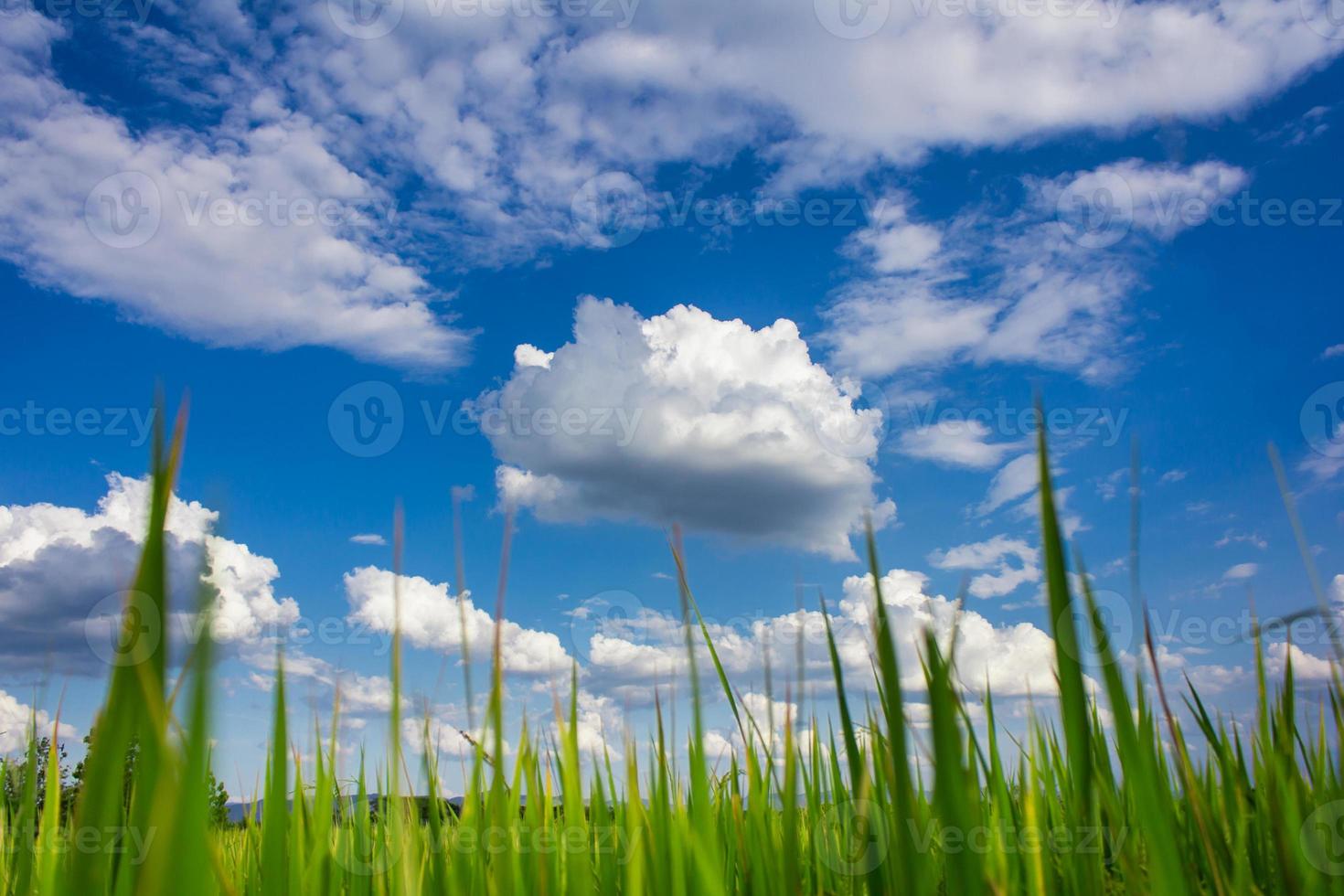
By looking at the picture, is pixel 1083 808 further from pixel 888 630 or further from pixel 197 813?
pixel 197 813

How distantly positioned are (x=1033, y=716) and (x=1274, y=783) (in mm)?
1802

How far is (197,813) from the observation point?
82 cm

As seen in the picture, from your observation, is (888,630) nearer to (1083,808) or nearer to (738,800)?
(1083,808)

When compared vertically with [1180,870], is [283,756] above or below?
above

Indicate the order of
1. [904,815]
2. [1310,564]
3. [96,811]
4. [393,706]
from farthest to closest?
[1310,564], [393,706], [904,815], [96,811]

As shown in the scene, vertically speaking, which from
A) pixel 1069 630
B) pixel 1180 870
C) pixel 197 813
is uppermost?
pixel 1069 630

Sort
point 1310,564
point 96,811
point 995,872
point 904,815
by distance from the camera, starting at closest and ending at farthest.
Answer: point 96,811 → point 904,815 → point 995,872 → point 1310,564

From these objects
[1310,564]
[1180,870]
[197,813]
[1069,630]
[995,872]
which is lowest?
[995,872]

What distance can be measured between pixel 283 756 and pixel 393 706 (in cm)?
17

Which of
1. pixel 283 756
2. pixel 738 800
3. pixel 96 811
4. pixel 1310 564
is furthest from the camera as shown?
pixel 738 800

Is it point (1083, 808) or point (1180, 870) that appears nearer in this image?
point (1083, 808)

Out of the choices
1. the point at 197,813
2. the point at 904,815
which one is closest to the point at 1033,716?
the point at 904,815

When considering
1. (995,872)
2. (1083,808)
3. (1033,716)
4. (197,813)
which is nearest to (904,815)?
(1083,808)

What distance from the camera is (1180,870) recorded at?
1.13m
